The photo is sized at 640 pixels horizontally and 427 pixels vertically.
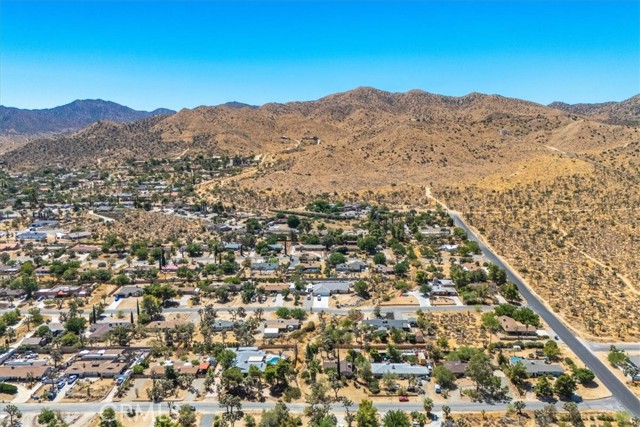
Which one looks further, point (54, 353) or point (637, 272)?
point (637, 272)

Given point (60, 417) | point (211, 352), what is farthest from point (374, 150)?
point (60, 417)

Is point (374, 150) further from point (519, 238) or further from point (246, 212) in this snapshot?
point (519, 238)

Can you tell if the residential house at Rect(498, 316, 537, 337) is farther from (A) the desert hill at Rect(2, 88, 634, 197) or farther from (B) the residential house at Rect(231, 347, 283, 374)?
(A) the desert hill at Rect(2, 88, 634, 197)

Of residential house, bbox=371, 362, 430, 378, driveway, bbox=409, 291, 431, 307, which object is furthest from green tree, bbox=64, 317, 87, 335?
driveway, bbox=409, 291, 431, 307

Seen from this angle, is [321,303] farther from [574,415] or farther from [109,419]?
[574,415]

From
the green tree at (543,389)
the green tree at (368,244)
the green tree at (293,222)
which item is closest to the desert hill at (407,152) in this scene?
the green tree at (293,222)

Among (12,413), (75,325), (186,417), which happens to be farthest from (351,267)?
(12,413)
